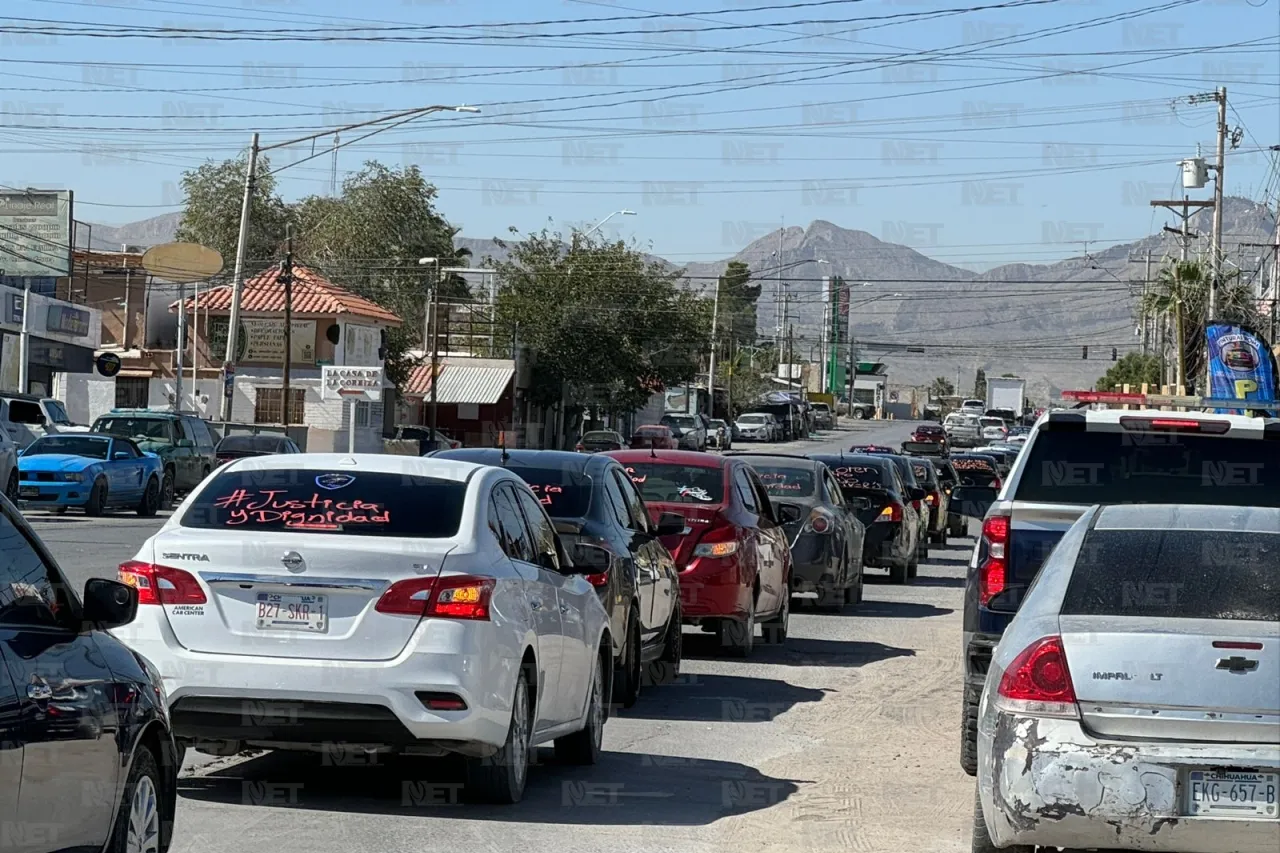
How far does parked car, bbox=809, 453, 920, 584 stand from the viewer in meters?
25.2

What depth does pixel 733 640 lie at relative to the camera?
15.7m

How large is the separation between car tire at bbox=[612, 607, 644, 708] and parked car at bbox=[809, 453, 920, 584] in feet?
38.3

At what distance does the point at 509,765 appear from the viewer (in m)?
8.86

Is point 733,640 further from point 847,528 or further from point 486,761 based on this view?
point 486,761

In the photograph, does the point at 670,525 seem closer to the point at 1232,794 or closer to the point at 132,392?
the point at 1232,794

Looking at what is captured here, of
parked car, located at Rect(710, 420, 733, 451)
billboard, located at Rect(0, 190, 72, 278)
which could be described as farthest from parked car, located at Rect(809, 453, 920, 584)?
parked car, located at Rect(710, 420, 733, 451)

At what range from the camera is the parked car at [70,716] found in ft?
17.5

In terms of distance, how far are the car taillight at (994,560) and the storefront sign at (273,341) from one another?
56729mm

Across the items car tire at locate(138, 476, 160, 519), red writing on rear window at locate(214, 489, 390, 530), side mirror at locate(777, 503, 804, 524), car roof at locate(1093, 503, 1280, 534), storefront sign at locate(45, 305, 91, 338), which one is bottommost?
car tire at locate(138, 476, 160, 519)

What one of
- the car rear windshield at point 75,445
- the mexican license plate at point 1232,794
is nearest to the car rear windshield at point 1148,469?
the mexican license plate at point 1232,794

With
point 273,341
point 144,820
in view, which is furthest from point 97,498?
point 273,341

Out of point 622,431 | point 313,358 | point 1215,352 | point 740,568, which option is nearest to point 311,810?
point 740,568

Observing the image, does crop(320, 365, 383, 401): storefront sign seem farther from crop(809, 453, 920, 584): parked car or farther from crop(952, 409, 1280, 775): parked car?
crop(952, 409, 1280, 775): parked car

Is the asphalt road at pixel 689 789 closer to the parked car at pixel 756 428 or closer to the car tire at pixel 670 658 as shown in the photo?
the car tire at pixel 670 658
